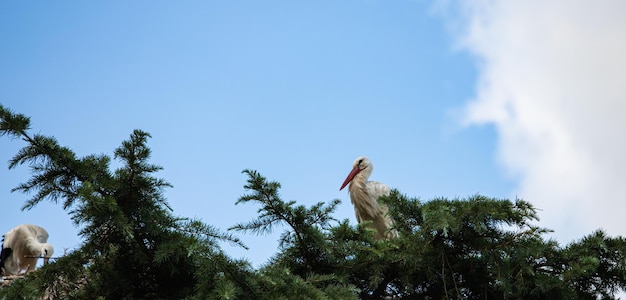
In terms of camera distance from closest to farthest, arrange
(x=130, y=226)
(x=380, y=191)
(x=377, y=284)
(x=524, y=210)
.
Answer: (x=130, y=226), (x=524, y=210), (x=377, y=284), (x=380, y=191)

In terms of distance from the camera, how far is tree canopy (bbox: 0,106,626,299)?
426 centimetres

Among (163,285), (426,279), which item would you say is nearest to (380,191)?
(426,279)

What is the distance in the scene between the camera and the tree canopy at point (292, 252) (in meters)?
4.26

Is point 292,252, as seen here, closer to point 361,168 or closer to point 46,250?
point 361,168

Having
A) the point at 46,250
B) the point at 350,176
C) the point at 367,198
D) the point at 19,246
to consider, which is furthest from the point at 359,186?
the point at 19,246

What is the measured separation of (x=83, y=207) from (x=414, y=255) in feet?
6.14

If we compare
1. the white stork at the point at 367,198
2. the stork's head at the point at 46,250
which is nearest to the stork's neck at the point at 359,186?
the white stork at the point at 367,198

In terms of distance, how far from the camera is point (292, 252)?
197 inches

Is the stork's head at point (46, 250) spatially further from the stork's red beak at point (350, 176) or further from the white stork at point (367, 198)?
the white stork at point (367, 198)

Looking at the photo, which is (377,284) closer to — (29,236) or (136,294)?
(136,294)

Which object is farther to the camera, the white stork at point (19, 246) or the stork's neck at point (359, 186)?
the white stork at point (19, 246)

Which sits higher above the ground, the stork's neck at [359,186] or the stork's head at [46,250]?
the stork's head at [46,250]

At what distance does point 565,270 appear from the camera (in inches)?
189

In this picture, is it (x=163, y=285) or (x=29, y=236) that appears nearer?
(x=163, y=285)
